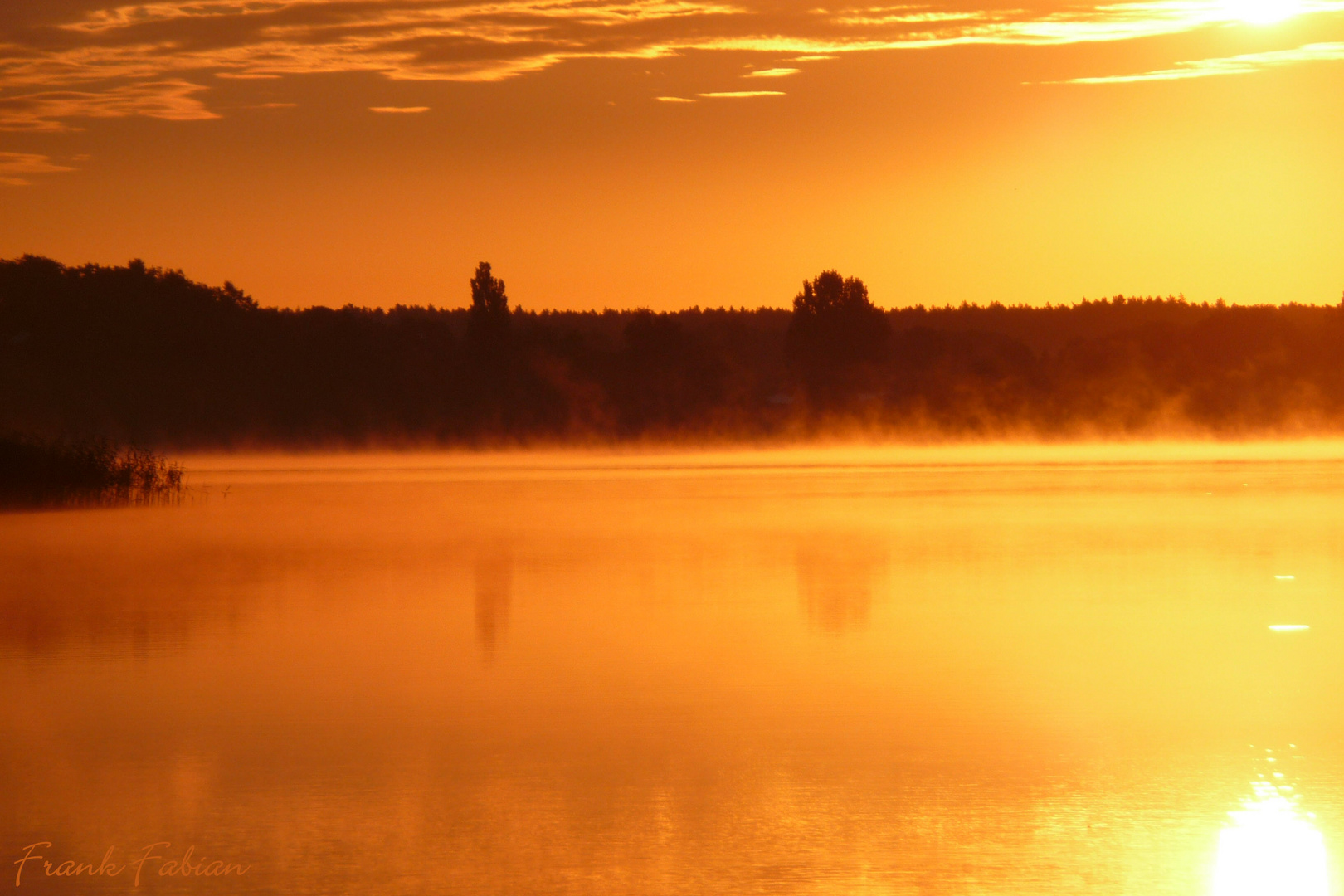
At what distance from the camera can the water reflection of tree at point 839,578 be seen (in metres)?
10.2

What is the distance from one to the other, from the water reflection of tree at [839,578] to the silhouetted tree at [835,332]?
59.4 m

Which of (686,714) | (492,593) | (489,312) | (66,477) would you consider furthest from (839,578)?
(489,312)

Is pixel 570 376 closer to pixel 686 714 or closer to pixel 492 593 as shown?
pixel 492 593

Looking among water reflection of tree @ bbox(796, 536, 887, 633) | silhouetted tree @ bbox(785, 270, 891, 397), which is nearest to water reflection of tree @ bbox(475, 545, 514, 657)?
water reflection of tree @ bbox(796, 536, 887, 633)

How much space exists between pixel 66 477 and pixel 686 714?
1951 centimetres

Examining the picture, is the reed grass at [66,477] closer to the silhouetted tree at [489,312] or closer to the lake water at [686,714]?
the lake water at [686,714]

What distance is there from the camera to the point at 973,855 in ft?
16.0

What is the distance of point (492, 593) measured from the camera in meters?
11.8

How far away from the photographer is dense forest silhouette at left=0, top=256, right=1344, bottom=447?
62625 millimetres

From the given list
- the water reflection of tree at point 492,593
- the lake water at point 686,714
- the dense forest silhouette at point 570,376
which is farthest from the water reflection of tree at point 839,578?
the dense forest silhouette at point 570,376

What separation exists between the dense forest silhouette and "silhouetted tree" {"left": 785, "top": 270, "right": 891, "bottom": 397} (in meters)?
0.09

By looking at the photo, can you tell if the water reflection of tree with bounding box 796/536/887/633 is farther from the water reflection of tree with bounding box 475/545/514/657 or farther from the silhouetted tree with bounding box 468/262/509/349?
the silhouetted tree with bounding box 468/262/509/349

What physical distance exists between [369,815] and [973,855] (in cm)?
199

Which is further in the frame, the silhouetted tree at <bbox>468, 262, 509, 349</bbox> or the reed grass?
the silhouetted tree at <bbox>468, 262, 509, 349</bbox>
